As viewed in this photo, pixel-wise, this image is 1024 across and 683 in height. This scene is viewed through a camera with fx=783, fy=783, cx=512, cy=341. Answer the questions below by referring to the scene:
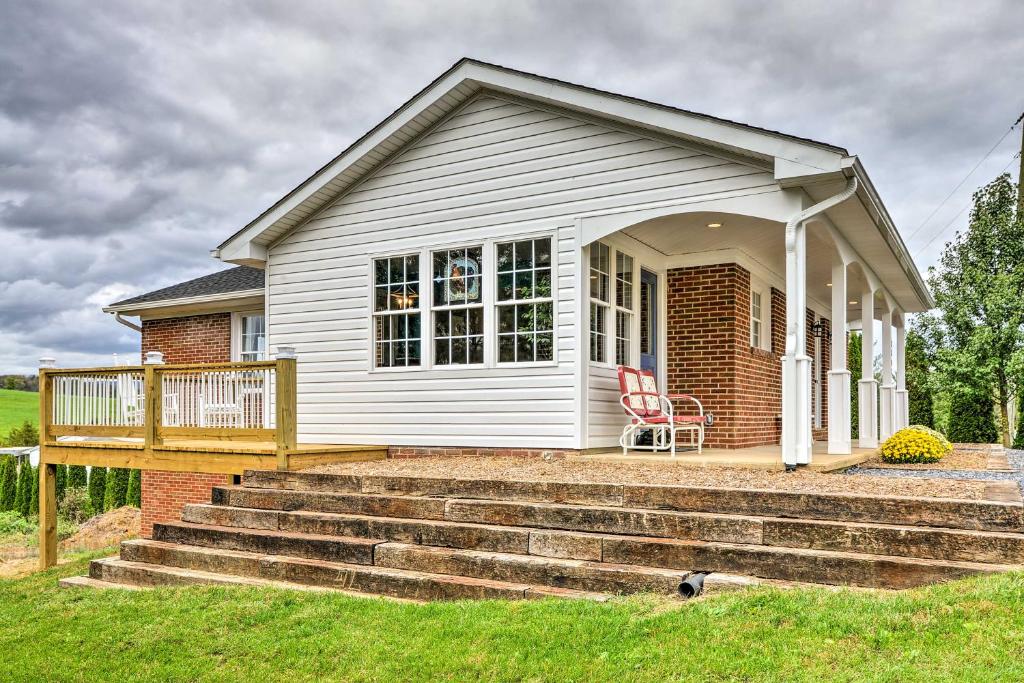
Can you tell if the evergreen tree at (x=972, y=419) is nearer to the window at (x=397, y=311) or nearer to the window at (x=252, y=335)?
the window at (x=397, y=311)

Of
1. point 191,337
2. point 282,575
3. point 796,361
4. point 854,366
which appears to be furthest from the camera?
point 854,366

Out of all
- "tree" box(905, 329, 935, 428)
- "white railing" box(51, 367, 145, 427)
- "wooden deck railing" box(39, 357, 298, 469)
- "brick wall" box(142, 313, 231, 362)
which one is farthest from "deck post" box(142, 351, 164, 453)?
"tree" box(905, 329, 935, 428)

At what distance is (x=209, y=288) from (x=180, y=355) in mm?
1306

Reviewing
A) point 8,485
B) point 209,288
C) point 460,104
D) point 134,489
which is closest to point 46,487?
point 209,288

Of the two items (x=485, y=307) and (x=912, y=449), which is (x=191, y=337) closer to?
(x=485, y=307)


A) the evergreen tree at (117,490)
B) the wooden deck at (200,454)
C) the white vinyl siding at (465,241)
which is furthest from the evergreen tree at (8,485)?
the white vinyl siding at (465,241)

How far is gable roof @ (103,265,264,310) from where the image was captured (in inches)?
490

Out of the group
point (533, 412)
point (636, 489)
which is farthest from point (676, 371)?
point (636, 489)

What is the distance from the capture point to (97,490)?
18766mm

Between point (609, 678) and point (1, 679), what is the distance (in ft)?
11.4

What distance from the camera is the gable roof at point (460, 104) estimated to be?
7.27 m

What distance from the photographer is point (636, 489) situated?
19.5ft

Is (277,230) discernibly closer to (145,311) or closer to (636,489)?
(145,311)

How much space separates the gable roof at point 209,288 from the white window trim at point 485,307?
3.05m
